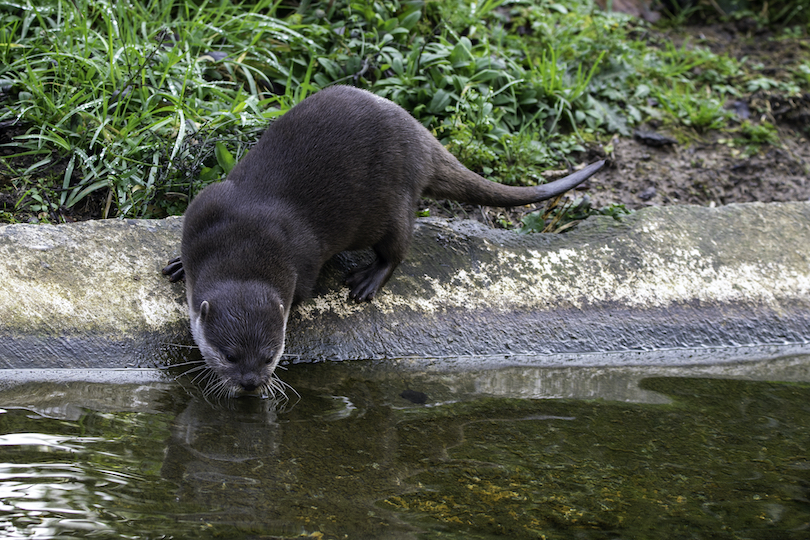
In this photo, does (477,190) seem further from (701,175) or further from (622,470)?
(701,175)

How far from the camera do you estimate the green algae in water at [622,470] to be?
149cm

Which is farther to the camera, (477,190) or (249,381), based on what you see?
(477,190)

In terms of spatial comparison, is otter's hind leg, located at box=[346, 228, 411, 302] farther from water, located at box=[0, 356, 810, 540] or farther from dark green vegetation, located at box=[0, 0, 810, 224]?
dark green vegetation, located at box=[0, 0, 810, 224]

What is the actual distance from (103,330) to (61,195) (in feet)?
2.83

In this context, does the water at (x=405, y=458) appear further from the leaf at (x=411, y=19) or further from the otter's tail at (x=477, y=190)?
the leaf at (x=411, y=19)

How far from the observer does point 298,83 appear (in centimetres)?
335

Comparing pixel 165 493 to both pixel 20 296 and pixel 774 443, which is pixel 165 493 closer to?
pixel 20 296

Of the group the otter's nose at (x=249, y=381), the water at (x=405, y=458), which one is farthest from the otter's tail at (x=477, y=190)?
the otter's nose at (x=249, y=381)

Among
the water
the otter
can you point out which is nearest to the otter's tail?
the otter

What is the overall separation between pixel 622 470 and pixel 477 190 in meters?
1.26

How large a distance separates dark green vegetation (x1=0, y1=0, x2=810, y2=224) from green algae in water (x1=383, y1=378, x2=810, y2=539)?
3.56 feet

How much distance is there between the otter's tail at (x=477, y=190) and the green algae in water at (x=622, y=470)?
2.86 feet

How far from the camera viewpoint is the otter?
199cm

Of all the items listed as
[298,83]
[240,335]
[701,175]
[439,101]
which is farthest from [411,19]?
[240,335]
